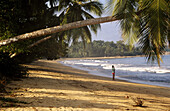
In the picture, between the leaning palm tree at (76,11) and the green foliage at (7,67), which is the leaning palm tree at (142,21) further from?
the leaning palm tree at (76,11)

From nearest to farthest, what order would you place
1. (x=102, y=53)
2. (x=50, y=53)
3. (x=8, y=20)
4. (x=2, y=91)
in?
(x=2, y=91), (x=8, y=20), (x=50, y=53), (x=102, y=53)

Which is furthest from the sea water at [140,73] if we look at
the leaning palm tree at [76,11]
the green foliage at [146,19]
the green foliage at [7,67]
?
the green foliage at [7,67]

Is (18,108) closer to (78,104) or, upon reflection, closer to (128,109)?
(78,104)

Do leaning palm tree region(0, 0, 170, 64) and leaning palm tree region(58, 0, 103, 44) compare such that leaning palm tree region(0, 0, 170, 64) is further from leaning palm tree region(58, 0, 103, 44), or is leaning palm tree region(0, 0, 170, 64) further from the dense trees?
leaning palm tree region(58, 0, 103, 44)

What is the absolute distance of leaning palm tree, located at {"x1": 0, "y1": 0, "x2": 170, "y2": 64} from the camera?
3.15 m

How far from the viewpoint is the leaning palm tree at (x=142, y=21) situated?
315cm

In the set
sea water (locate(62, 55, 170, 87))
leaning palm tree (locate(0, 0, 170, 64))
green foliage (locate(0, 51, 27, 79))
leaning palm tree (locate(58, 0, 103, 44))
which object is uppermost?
leaning palm tree (locate(58, 0, 103, 44))

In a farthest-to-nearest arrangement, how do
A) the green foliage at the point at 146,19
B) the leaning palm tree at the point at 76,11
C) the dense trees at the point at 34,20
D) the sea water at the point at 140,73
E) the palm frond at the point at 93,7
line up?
1. the sea water at the point at 140,73
2. the palm frond at the point at 93,7
3. the leaning palm tree at the point at 76,11
4. the dense trees at the point at 34,20
5. the green foliage at the point at 146,19

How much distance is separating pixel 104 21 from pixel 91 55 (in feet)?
440

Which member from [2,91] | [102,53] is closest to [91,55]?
[102,53]

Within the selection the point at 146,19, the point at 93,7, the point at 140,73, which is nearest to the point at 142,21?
the point at 146,19

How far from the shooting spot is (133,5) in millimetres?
3971

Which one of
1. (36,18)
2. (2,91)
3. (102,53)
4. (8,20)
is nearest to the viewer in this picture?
(2,91)

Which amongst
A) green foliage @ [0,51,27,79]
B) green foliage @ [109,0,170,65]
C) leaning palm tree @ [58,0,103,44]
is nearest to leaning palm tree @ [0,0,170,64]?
green foliage @ [109,0,170,65]
